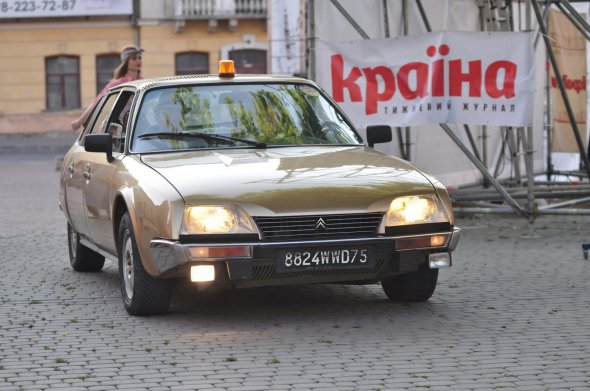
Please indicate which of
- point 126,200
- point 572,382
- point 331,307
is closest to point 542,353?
point 572,382

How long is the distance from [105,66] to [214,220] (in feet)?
131

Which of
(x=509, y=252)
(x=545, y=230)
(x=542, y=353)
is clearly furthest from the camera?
(x=545, y=230)

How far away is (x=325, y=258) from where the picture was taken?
761 cm

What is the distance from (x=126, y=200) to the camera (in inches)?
324

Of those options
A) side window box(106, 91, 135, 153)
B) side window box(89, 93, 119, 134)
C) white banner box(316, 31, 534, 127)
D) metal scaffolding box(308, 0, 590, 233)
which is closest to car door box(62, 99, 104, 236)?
side window box(89, 93, 119, 134)

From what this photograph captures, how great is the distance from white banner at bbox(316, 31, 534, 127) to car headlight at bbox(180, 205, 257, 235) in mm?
5482

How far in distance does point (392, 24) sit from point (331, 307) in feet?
22.5

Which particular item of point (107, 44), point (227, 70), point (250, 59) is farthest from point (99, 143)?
point (250, 59)

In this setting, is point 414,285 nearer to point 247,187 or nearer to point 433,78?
point 247,187

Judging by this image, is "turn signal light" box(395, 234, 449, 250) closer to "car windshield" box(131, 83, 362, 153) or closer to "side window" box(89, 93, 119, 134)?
"car windshield" box(131, 83, 362, 153)

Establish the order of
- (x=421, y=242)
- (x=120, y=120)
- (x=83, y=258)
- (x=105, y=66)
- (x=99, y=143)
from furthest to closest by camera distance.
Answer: (x=105, y=66) → (x=83, y=258) → (x=120, y=120) → (x=99, y=143) → (x=421, y=242)

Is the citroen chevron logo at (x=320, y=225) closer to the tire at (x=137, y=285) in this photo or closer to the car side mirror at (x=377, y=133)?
the tire at (x=137, y=285)

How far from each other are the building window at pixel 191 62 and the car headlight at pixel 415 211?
1557 inches

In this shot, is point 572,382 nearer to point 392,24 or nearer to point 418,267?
point 418,267
